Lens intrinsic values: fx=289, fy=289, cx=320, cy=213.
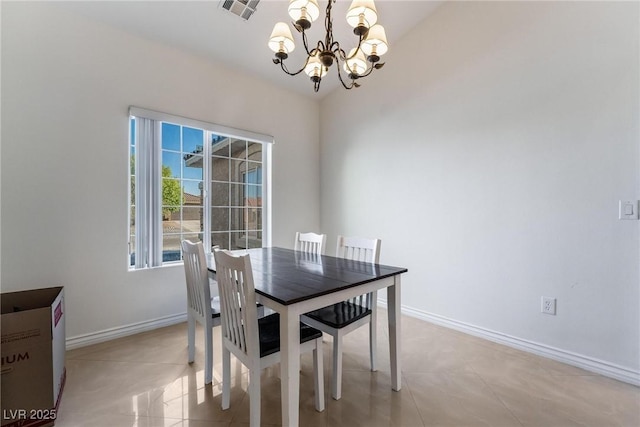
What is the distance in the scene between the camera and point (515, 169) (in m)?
2.42

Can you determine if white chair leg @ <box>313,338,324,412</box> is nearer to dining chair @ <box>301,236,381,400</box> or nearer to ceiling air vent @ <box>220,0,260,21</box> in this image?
dining chair @ <box>301,236,381,400</box>

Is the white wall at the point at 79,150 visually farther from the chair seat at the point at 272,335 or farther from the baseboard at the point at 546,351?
the baseboard at the point at 546,351

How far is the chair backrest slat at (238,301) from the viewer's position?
1354 millimetres

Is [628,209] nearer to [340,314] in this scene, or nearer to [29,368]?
[340,314]

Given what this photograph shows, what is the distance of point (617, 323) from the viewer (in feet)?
6.49

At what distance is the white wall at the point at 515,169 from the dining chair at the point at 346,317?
3.44 ft

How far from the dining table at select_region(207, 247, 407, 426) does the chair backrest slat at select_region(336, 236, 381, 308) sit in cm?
15

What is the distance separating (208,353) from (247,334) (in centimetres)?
67

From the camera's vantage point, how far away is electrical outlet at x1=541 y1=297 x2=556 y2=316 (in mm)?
2229

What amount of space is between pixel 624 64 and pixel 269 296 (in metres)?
2.73

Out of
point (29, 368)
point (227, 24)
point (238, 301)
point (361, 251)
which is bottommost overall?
point (29, 368)

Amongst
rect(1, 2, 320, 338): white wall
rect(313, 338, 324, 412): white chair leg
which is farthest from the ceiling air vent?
rect(313, 338, 324, 412): white chair leg

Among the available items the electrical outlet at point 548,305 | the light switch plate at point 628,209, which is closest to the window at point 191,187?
the electrical outlet at point 548,305

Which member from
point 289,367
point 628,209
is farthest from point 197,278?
point 628,209
